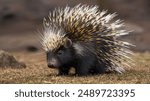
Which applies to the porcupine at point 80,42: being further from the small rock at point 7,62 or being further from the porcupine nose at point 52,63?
the small rock at point 7,62

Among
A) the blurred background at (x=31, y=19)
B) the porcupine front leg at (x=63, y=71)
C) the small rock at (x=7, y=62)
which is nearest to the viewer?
the porcupine front leg at (x=63, y=71)

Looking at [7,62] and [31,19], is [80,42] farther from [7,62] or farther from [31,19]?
[31,19]

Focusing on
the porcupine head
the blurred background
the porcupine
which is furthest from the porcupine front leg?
the blurred background

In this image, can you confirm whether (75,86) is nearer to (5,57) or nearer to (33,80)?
(33,80)

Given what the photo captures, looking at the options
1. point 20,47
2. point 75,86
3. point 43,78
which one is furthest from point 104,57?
point 20,47

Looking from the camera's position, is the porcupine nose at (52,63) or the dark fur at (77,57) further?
the dark fur at (77,57)

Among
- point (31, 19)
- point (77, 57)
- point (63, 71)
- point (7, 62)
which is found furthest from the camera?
point (31, 19)

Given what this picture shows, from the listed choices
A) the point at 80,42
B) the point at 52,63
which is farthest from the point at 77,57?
the point at 52,63

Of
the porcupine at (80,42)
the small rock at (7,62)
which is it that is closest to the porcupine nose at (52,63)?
the porcupine at (80,42)
